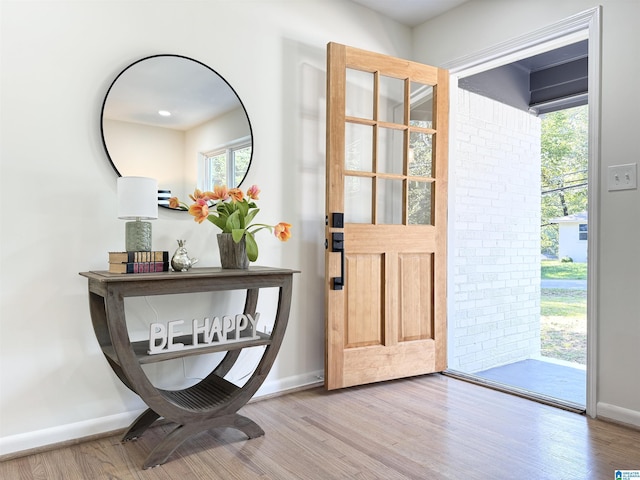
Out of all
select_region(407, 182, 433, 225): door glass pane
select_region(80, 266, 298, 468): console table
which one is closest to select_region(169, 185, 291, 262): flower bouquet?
select_region(80, 266, 298, 468): console table

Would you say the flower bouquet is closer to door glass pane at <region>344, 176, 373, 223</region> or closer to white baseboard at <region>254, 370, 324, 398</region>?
door glass pane at <region>344, 176, 373, 223</region>

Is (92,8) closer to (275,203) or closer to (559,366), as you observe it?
(275,203)

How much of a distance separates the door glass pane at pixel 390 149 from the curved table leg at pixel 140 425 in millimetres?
1916

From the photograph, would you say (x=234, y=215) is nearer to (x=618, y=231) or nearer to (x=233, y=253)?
(x=233, y=253)

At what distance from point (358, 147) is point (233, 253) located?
46.7 inches

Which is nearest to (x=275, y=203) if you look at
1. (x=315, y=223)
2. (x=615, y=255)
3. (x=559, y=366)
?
(x=315, y=223)

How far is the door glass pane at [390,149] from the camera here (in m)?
2.97

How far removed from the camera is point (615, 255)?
2275 mm

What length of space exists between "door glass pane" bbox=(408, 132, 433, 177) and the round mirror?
1.09 metres

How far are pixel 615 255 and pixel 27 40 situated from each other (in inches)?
114

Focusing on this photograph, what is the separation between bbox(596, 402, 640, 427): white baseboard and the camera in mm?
2178

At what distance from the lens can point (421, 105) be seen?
9.95 feet

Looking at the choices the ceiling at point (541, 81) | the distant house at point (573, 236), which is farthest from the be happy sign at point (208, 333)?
the distant house at point (573, 236)

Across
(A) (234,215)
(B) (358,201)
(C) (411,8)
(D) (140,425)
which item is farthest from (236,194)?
(C) (411,8)
